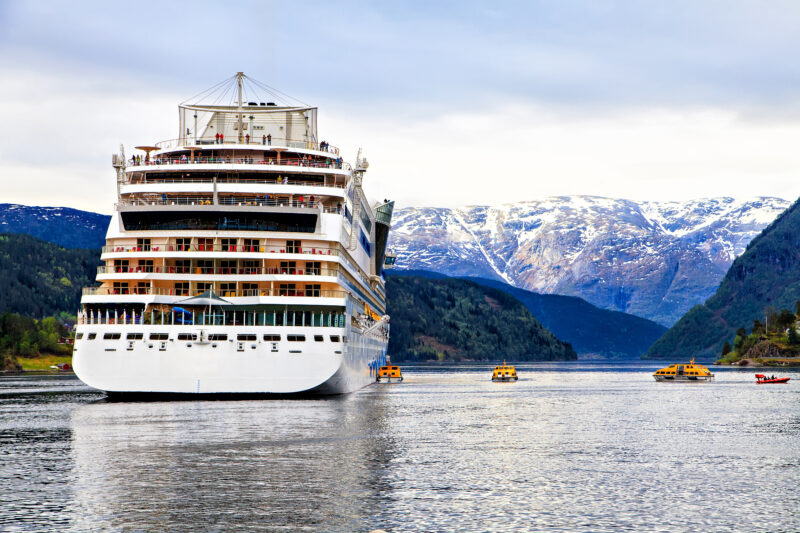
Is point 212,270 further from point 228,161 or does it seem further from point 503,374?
point 503,374

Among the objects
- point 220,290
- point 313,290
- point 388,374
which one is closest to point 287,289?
point 313,290

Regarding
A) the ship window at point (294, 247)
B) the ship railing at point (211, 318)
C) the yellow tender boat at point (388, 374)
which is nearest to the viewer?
the ship railing at point (211, 318)

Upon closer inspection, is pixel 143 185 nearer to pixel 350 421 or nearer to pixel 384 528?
pixel 350 421

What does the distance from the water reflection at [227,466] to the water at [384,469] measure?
0.37 feet

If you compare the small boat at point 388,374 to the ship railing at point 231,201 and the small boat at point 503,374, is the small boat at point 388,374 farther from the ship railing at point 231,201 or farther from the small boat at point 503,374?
the ship railing at point 231,201

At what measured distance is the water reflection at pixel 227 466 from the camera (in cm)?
4344

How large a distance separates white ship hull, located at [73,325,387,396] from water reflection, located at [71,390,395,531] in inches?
132

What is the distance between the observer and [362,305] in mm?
131750

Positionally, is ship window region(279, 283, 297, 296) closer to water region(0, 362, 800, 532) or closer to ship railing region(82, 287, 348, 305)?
ship railing region(82, 287, 348, 305)

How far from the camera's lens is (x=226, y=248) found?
101500 millimetres

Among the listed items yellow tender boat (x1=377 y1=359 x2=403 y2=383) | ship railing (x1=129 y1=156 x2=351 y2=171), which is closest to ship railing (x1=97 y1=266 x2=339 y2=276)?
ship railing (x1=129 y1=156 x2=351 y2=171)

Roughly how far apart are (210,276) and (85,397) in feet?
91.4

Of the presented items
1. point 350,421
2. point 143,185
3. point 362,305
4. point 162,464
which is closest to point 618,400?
point 362,305

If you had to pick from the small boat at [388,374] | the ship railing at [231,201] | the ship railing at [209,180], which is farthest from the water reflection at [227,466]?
the small boat at [388,374]
